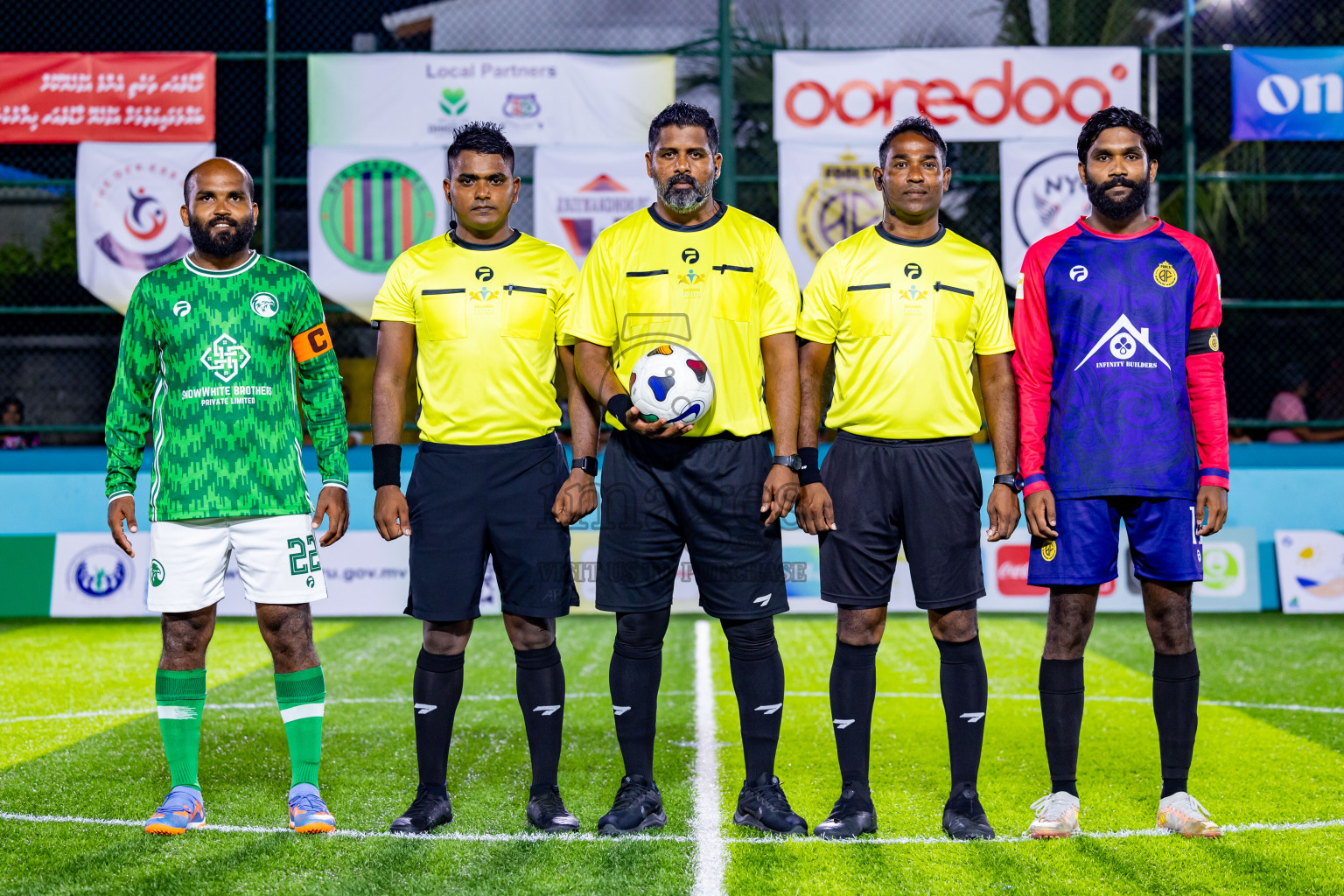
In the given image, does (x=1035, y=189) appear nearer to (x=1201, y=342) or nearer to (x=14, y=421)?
(x=1201, y=342)

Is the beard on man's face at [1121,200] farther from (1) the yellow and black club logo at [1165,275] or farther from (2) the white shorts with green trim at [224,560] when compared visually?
(2) the white shorts with green trim at [224,560]

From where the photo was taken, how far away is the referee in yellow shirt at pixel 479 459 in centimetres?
374

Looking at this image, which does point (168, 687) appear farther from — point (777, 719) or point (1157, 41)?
point (1157, 41)

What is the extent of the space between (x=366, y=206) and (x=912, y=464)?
7265mm

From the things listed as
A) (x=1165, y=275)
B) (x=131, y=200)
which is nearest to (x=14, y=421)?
(x=131, y=200)

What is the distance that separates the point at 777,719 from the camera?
12.4 ft

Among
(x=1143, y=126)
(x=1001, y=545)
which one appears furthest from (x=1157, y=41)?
(x=1143, y=126)

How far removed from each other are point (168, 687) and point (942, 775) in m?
2.72

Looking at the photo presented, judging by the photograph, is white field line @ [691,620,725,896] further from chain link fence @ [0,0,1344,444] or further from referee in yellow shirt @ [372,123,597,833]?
chain link fence @ [0,0,1344,444]

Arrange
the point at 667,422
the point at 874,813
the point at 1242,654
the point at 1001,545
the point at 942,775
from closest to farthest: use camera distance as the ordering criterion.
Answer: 1. the point at 667,422
2. the point at 874,813
3. the point at 942,775
4. the point at 1242,654
5. the point at 1001,545

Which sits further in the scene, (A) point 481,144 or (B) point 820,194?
(B) point 820,194

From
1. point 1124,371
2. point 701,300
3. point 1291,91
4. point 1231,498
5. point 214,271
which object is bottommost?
point 1231,498

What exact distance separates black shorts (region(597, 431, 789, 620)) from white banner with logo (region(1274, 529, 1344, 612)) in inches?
278

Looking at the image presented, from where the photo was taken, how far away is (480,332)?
376 centimetres
